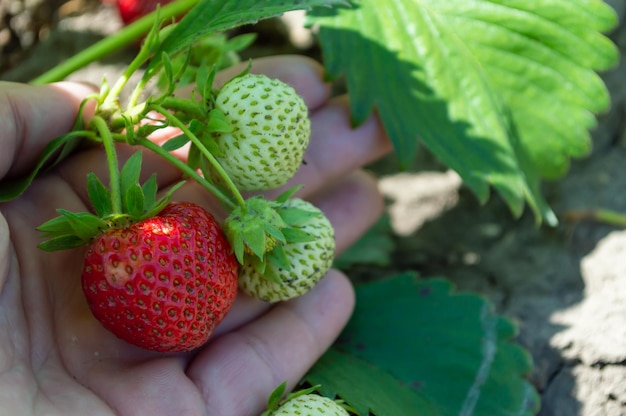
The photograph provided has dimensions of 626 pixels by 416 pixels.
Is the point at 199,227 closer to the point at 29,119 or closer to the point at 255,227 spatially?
the point at 255,227

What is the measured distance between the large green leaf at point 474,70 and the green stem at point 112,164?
19.9 inches

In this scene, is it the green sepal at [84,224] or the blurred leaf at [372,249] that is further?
the blurred leaf at [372,249]

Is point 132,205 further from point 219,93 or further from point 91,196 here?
point 219,93

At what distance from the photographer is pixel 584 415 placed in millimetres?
1417

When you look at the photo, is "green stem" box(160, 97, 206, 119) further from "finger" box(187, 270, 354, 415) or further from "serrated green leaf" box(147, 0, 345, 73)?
"finger" box(187, 270, 354, 415)

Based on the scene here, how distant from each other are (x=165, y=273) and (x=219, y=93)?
0.97 feet

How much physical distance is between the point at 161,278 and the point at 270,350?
0.37 metres

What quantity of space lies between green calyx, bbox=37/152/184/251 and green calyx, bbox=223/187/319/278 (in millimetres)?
100

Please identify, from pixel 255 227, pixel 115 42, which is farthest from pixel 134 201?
pixel 115 42

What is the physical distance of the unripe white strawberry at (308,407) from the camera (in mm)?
1114

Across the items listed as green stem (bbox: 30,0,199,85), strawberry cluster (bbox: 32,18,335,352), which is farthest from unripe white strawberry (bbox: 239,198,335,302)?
green stem (bbox: 30,0,199,85)

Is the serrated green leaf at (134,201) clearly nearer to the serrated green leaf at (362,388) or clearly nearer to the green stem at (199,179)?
the green stem at (199,179)

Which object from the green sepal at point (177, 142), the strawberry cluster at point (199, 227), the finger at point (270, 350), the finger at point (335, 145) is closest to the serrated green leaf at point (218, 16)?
the strawberry cluster at point (199, 227)

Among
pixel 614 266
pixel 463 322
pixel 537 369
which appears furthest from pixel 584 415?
pixel 614 266
